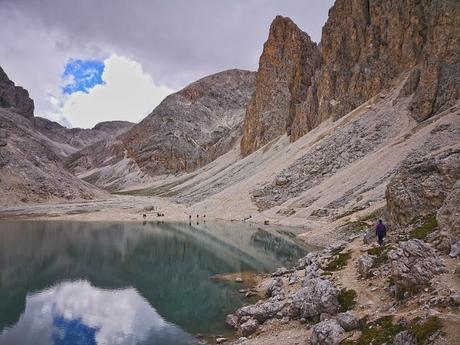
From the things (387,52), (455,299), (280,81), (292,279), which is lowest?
(292,279)

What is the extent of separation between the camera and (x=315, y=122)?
468 feet

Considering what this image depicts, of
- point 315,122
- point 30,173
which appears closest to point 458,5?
point 315,122

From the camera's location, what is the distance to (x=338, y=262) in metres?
31.8

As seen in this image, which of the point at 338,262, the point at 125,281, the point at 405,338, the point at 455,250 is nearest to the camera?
the point at 405,338

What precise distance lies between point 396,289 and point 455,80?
8250cm

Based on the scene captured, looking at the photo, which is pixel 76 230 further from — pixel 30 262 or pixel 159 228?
pixel 30 262

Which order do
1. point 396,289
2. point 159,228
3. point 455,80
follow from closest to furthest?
point 396,289 < point 455,80 < point 159,228

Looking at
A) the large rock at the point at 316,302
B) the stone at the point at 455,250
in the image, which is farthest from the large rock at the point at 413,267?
the large rock at the point at 316,302

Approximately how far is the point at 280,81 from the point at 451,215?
555 ft

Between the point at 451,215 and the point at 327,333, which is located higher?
the point at 451,215

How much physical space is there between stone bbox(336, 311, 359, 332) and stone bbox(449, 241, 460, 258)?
6.28 meters

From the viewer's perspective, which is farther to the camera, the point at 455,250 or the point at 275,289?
the point at 275,289

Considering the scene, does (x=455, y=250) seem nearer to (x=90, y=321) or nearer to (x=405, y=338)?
(x=405, y=338)

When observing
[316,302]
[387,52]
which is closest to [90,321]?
[316,302]
